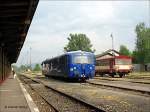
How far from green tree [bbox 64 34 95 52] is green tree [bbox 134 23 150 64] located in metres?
31.4

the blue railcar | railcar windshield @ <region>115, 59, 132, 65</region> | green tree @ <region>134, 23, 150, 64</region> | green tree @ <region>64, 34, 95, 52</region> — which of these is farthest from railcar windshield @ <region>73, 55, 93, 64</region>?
green tree @ <region>64, 34, 95, 52</region>

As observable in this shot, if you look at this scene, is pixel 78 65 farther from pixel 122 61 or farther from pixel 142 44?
pixel 142 44

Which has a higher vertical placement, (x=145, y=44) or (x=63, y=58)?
(x=145, y=44)

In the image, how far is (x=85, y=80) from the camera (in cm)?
3906

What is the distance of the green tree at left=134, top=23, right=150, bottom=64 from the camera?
112 meters

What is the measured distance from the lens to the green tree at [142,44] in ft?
368

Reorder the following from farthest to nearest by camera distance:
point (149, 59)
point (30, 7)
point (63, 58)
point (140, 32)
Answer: point (140, 32) → point (149, 59) → point (63, 58) → point (30, 7)

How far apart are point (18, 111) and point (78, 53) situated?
23.1 m

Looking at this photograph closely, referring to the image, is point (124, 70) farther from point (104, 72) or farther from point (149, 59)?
point (149, 59)

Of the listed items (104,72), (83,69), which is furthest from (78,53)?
(104,72)

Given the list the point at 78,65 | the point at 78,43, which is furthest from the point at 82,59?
the point at 78,43

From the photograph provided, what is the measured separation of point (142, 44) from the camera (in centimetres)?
11731

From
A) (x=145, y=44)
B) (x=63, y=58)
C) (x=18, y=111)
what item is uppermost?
(x=145, y=44)

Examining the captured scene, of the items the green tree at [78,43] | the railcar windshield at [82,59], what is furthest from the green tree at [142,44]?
the railcar windshield at [82,59]
